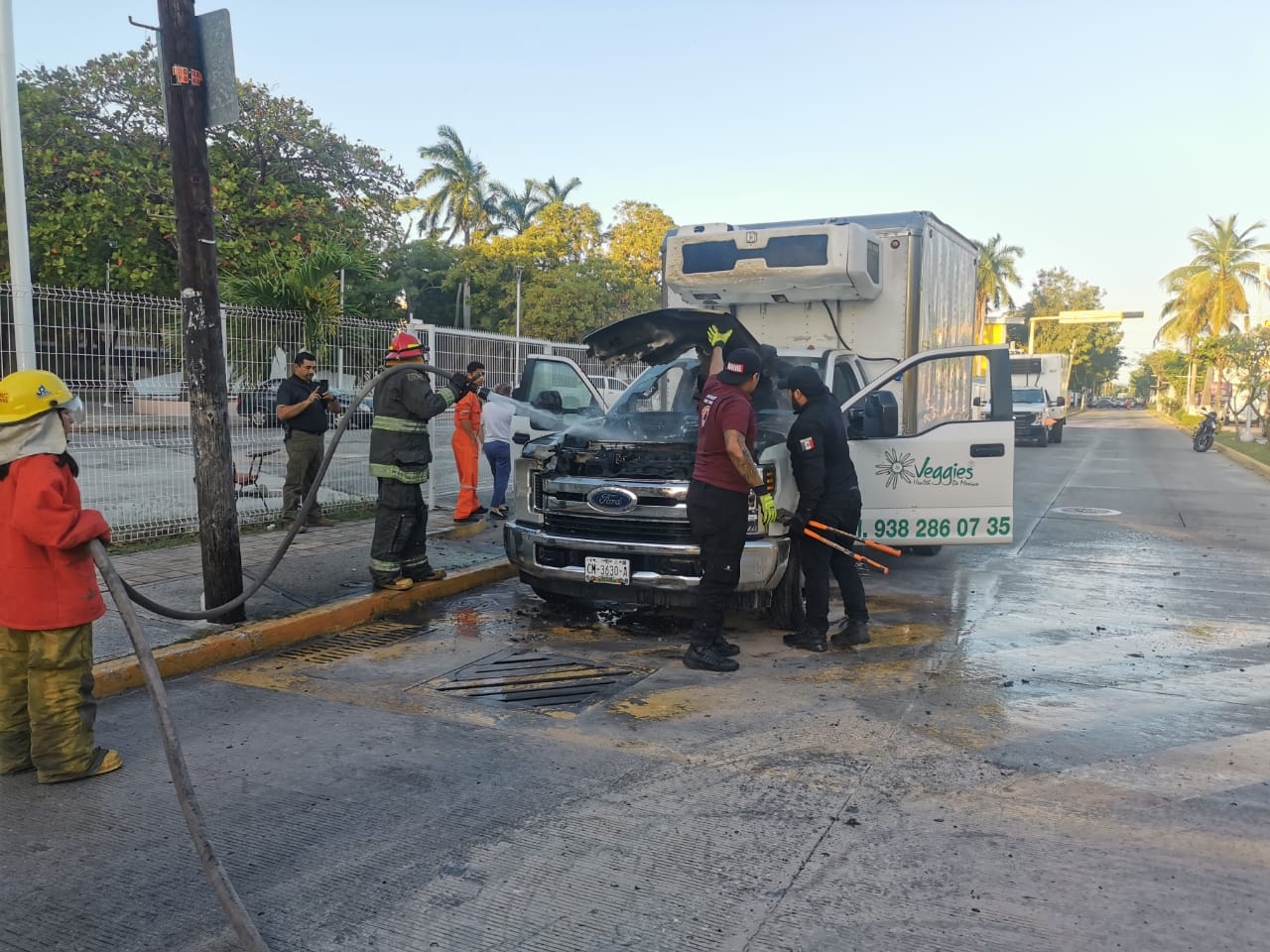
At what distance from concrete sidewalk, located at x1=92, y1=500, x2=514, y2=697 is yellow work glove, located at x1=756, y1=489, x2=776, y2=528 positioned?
2926 mm

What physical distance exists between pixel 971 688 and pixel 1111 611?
263 cm

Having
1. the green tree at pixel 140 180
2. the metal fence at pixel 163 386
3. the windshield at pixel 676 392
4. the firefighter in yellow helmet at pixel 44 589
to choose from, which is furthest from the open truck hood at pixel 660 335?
the green tree at pixel 140 180

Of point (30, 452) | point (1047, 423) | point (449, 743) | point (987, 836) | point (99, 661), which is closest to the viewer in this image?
point (987, 836)

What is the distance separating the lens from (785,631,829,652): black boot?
6141mm

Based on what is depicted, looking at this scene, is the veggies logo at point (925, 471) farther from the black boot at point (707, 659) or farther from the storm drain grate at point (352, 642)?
the storm drain grate at point (352, 642)

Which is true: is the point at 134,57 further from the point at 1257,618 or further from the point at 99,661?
the point at 1257,618

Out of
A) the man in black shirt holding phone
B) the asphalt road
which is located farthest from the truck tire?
the man in black shirt holding phone

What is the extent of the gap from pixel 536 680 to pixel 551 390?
16.5ft

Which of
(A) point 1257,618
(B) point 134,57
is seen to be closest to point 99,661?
(A) point 1257,618

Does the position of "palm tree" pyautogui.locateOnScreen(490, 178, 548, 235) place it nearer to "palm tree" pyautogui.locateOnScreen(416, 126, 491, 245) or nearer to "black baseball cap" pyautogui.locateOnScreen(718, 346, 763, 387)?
"palm tree" pyautogui.locateOnScreen(416, 126, 491, 245)

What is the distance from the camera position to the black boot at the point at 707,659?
564cm

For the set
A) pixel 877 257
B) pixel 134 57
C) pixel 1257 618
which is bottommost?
pixel 1257 618

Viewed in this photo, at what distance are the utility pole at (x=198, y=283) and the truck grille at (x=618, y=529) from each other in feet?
7.13

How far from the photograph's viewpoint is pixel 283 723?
15.6ft
